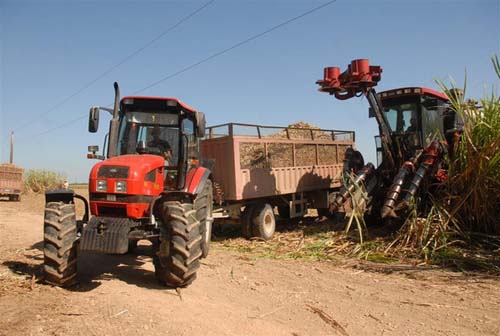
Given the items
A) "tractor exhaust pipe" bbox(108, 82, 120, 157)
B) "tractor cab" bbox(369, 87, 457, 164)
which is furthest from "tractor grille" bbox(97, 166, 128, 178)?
"tractor cab" bbox(369, 87, 457, 164)

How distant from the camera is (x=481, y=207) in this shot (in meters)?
7.12

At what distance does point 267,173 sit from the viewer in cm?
957

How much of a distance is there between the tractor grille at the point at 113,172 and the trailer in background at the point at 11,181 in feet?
→ 71.0

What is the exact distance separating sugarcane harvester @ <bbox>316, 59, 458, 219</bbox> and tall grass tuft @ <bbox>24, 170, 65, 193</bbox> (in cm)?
2777

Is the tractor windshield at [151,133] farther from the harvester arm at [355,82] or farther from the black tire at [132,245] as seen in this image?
the harvester arm at [355,82]

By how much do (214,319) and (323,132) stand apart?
897 centimetres

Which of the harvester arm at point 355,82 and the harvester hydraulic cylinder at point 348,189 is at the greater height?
the harvester arm at point 355,82

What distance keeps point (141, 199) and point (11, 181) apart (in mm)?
22198

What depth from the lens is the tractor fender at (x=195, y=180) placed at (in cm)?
601

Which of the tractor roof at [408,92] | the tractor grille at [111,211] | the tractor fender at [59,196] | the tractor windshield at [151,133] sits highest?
the tractor roof at [408,92]

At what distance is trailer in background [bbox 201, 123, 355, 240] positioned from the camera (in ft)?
28.8

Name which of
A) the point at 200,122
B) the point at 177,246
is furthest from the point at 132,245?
the point at 200,122

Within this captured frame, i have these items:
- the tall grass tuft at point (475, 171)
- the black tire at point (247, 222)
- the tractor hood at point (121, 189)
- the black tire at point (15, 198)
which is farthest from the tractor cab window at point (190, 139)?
the black tire at point (15, 198)

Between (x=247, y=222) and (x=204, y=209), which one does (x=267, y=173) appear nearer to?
(x=247, y=222)
